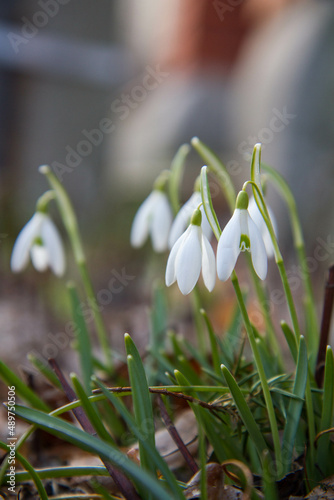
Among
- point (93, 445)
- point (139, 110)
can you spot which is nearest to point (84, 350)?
point (93, 445)

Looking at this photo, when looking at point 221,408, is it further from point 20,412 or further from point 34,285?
point 34,285

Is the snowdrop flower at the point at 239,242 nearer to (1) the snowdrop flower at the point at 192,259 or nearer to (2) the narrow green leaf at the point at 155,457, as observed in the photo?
(1) the snowdrop flower at the point at 192,259

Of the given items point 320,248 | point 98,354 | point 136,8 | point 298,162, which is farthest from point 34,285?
point 136,8

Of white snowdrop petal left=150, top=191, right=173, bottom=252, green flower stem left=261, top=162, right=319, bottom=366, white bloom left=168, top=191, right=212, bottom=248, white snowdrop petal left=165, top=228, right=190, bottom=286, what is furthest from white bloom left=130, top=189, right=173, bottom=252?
white snowdrop petal left=165, top=228, right=190, bottom=286

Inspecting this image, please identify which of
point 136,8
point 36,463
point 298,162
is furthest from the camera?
point 136,8

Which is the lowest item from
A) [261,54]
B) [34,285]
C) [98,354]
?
[98,354]

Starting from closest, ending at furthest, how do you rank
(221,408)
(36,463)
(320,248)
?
(221,408) → (36,463) → (320,248)

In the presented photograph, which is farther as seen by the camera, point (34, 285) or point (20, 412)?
point (34, 285)
